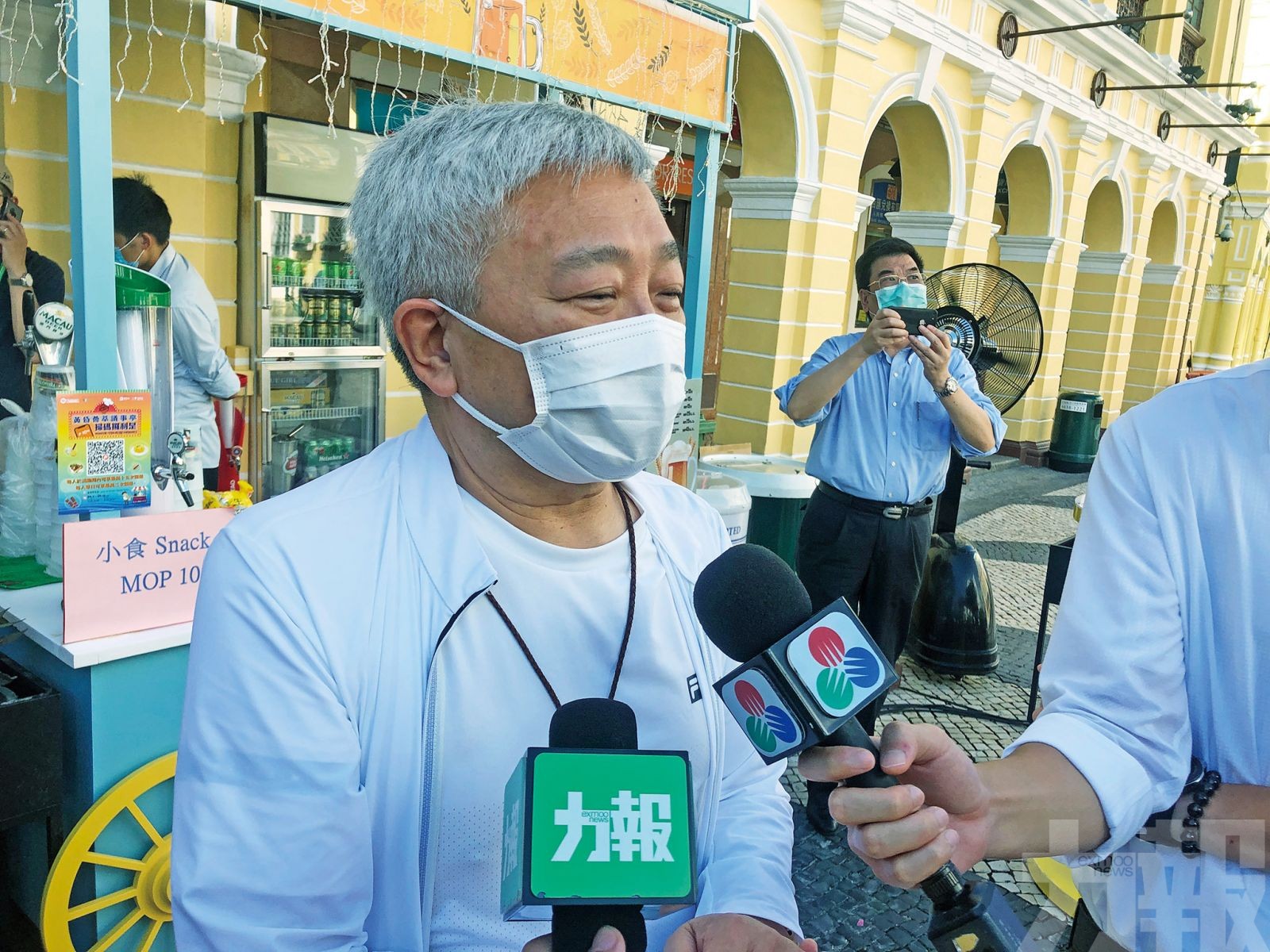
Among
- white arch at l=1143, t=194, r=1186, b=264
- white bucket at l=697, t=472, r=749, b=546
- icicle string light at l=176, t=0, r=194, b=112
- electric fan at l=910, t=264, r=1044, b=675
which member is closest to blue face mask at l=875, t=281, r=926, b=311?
electric fan at l=910, t=264, r=1044, b=675

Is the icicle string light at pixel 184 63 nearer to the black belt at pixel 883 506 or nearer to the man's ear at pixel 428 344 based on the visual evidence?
the black belt at pixel 883 506

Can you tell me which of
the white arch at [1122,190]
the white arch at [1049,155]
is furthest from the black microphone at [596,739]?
the white arch at [1122,190]

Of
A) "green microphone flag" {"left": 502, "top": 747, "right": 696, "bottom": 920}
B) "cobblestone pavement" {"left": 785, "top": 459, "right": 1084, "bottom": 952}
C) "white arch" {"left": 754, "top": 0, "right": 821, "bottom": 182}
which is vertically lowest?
"cobblestone pavement" {"left": 785, "top": 459, "right": 1084, "bottom": 952}

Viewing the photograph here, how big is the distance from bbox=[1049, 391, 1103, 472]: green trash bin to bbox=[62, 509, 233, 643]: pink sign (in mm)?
11722

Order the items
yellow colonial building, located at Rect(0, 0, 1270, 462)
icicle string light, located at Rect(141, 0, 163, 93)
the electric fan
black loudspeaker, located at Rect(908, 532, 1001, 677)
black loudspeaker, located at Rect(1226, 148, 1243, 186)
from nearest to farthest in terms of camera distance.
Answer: the electric fan → icicle string light, located at Rect(141, 0, 163, 93) → black loudspeaker, located at Rect(908, 532, 1001, 677) → yellow colonial building, located at Rect(0, 0, 1270, 462) → black loudspeaker, located at Rect(1226, 148, 1243, 186)

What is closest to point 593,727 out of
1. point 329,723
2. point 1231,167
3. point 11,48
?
point 329,723

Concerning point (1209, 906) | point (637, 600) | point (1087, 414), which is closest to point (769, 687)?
point (637, 600)

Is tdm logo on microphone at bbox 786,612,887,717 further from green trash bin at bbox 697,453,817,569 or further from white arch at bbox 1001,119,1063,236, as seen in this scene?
white arch at bbox 1001,119,1063,236

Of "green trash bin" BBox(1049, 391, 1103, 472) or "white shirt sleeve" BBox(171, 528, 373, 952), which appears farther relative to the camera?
"green trash bin" BBox(1049, 391, 1103, 472)

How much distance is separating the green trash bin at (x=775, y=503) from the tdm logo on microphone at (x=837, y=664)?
4.03 m

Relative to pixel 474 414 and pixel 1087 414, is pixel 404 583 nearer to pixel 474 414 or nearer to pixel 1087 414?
pixel 474 414

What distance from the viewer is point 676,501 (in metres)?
1.67

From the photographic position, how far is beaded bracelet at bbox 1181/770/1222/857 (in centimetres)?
124

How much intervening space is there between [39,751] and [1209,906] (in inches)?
95.6
